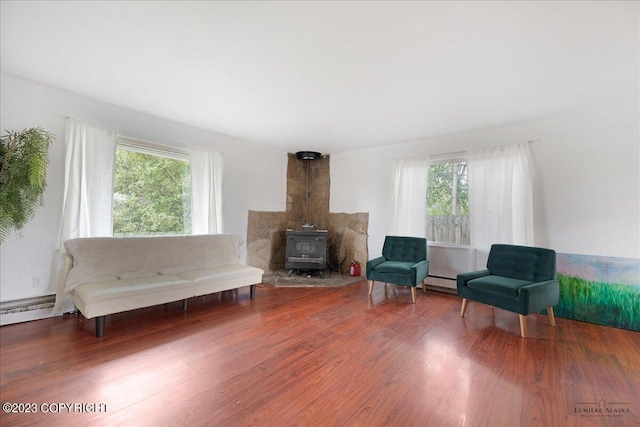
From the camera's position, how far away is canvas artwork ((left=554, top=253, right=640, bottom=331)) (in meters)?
Result: 2.78

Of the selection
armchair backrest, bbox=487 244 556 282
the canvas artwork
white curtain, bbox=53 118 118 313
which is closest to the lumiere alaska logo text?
armchair backrest, bbox=487 244 556 282

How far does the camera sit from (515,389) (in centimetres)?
173

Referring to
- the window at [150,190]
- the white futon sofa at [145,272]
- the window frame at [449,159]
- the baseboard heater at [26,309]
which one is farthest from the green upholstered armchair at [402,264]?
the baseboard heater at [26,309]

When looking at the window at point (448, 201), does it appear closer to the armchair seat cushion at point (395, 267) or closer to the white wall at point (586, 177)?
the white wall at point (586, 177)

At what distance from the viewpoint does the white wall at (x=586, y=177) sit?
9.34ft

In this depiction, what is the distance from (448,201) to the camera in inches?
162

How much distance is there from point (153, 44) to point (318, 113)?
1803mm

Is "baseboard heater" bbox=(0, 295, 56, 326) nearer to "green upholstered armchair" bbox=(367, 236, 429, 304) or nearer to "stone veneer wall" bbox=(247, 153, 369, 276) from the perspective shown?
"stone veneer wall" bbox=(247, 153, 369, 276)

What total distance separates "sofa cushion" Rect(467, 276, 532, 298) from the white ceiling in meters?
1.99

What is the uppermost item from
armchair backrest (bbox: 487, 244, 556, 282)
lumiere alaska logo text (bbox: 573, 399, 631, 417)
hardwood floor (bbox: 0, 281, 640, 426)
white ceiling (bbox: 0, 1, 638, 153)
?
white ceiling (bbox: 0, 1, 638, 153)

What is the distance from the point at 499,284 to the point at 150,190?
178 inches

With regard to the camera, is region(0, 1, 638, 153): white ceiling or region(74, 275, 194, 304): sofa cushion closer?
region(0, 1, 638, 153): white ceiling

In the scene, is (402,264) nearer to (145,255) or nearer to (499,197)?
(499,197)

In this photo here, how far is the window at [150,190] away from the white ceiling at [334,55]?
0.65 m
